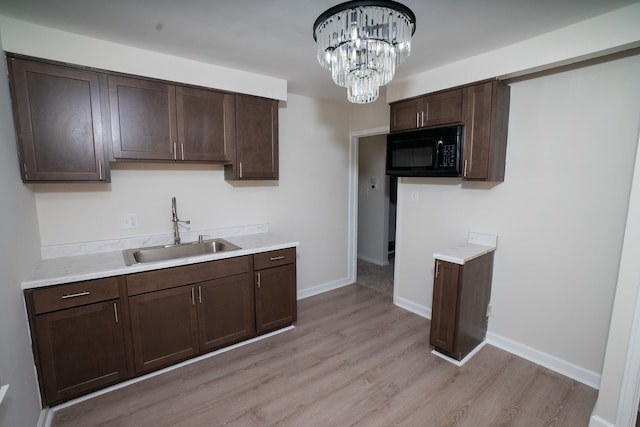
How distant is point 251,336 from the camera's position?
8.70 feet

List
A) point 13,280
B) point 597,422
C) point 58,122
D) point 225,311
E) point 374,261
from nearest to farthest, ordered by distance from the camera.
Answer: point 13,280, point 597,422, point 58,122, point 225,311, point 374,261

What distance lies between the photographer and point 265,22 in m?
1.84

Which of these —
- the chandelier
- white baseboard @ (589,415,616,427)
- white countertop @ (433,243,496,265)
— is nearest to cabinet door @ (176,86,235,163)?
the chandelier

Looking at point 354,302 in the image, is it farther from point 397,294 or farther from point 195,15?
point 195,15

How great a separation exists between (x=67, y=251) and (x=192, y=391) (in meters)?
1.42

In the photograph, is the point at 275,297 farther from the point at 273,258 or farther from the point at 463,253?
the point at 463,253

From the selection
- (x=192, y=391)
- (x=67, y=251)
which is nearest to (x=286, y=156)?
(x=67, y=251)

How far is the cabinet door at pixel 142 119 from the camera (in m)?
2.16

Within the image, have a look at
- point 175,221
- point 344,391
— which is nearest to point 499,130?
point 344,391

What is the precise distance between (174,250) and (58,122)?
1.25 meters

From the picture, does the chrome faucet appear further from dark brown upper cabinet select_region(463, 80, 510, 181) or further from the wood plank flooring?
dark brown upper cabinet select_region(463, 80, 510, 181)

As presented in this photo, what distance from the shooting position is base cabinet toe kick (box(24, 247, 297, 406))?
1.82m

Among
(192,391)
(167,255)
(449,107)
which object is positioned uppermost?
(449,107)

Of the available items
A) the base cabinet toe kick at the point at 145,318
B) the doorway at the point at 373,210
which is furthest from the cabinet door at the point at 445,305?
the doorway at the point at 373,210
